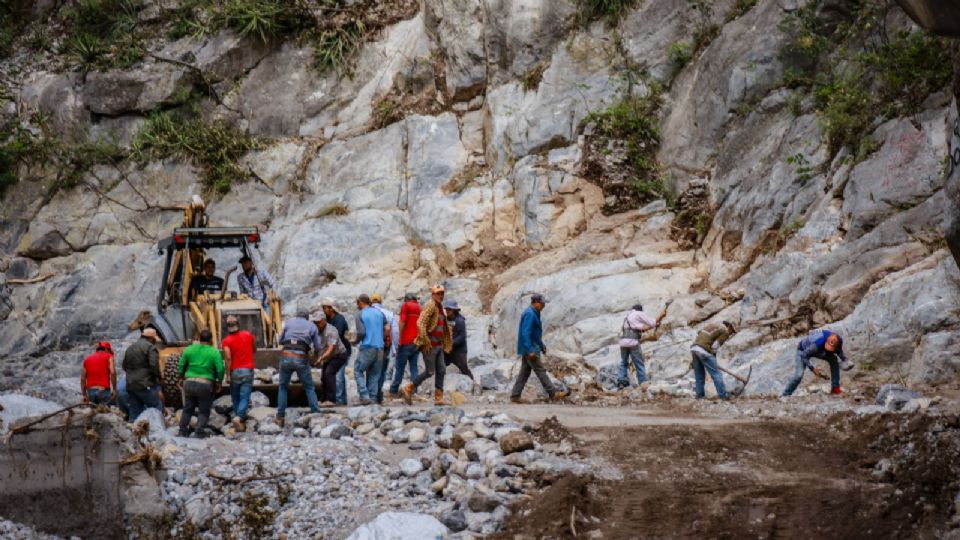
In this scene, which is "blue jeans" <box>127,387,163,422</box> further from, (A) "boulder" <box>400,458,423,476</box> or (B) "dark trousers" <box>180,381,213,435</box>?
(A) "boulder" <box>400,458,423,476</box>

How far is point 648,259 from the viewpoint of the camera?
2006 centimetres

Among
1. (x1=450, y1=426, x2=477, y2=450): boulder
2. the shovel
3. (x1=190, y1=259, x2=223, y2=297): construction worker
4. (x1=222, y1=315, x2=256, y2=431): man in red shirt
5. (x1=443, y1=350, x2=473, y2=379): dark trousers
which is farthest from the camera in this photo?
(x1=190, y1=259, x2=223, y2=297): construction worker

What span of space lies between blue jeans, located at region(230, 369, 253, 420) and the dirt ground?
387 cm

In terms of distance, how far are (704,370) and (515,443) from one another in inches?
204

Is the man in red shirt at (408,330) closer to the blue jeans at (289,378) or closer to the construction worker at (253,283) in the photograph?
the blue jeans at (289,378)

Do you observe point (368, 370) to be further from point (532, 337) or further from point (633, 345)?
point (633, 345)

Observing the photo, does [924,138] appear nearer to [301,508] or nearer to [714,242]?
[714,242]

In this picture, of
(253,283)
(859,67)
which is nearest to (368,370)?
(253,283)

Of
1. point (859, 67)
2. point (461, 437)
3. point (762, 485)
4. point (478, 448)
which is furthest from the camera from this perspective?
point (859, 67)

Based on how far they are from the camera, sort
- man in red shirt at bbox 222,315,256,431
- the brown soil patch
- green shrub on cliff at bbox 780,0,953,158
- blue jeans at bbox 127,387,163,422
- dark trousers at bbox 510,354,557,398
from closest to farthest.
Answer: the brown soil patch < man in red shirt at bbox 222,315,256,431 < blue jeans at bbox 127,387,163,422 < dark trousers at bbox 510,354,557,398 < green shrub on cliff at bbox 780,0,953,158

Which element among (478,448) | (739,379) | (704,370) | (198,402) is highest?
(198,402)

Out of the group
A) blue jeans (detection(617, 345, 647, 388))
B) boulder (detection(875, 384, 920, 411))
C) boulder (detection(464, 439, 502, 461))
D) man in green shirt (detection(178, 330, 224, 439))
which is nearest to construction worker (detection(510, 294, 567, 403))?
blue jeans (detection(617, 345, 647, 388))

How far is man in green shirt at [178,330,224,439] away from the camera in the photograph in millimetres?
12195

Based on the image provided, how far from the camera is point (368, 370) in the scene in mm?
14094
